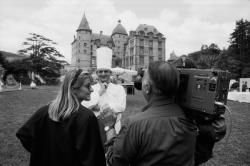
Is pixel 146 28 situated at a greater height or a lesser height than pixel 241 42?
greater

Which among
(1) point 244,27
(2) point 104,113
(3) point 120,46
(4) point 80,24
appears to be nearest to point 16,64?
(4) point 80,24

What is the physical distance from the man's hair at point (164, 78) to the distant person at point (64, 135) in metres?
0.81

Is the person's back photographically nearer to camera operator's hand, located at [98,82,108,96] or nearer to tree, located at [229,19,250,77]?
camera operator's hand, located at [98,82,108,96]

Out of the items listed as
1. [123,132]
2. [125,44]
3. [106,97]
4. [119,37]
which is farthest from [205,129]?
[125,44]

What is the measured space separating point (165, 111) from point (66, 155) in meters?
1.06

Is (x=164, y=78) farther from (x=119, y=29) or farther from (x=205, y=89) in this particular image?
(x=119, y=29)

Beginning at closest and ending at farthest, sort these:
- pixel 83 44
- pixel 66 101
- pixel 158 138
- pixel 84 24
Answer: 1. pixel 158 138
2. pixel 66 101
3. pixel 84 24
4. pixel 83 44

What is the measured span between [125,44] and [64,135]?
75335mm

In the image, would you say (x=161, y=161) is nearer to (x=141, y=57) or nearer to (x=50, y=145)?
(x=50, y=145)

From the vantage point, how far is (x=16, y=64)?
46.7 m

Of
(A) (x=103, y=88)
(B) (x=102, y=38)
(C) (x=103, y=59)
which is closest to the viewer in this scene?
(A) (x=103, y=88)

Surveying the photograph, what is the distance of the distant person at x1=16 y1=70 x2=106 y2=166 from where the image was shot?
5.87ft

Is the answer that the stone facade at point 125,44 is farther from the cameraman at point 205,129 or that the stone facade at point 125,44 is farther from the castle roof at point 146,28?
the cameraman at point 205,129

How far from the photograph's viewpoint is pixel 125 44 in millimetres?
75500
